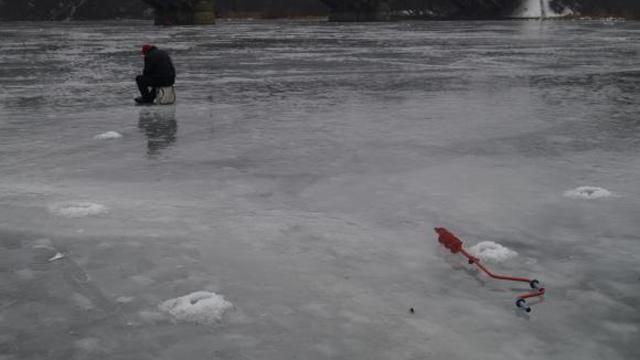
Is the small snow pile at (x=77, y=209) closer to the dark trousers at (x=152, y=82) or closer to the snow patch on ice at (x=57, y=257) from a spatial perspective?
the snow patch on ice at (x=57, y=257)

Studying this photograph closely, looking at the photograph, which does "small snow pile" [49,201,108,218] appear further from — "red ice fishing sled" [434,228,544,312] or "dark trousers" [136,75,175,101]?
"dark trousers" [136,75,175,101]

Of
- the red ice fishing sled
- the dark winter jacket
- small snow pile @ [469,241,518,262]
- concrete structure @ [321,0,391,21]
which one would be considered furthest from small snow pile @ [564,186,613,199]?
concrete structure @ [321,0,391,21]

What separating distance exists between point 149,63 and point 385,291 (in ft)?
28.9

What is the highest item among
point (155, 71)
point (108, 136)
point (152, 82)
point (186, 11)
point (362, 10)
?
point (362, 10)

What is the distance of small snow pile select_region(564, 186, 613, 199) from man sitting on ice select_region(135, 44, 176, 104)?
300 inches

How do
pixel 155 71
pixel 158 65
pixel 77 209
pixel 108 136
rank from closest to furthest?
pixel 77 209, pixel 108 136, pixel 158 65, pixel 155 71

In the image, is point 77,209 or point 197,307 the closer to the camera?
point 197,307

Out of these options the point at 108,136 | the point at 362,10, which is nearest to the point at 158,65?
the point at 108,136

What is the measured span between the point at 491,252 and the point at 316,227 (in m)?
1.35

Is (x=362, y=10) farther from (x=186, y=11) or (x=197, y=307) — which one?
(x=197, y=307)

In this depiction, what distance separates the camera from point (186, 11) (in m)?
61.4

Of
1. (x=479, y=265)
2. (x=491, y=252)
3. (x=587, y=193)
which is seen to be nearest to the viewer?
(x=479, y=265)

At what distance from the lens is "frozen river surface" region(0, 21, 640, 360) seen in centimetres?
349

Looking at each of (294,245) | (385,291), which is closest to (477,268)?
(385,291)
